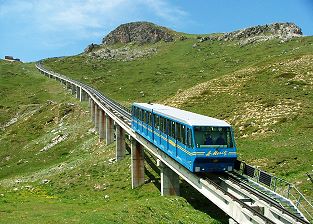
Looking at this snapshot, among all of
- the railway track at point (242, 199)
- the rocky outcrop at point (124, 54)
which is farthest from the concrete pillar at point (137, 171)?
the rocky outcrop at point (124, 54)

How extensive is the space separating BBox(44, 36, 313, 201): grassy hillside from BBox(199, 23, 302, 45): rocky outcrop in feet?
14.9

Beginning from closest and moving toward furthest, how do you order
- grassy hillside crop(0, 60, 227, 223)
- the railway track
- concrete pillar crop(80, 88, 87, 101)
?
the railway track
grassy hillside crop(0, 60, 227, 223)
concrete pillar crop(80, 88, 87, 101)

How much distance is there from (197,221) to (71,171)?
2655 cm

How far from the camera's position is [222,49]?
13838 cm

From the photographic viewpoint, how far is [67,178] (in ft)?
151

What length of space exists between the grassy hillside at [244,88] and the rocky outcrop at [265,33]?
14.9 ft

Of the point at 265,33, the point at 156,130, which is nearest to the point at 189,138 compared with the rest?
the point at 156,130

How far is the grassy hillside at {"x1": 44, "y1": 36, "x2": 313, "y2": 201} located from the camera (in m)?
36.6

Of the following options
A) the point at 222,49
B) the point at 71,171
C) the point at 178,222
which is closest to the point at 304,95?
the point at 71,171

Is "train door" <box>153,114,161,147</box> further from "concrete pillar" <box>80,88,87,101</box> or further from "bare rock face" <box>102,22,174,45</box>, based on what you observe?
"bare rock face" <box>102,22,174,45</box>

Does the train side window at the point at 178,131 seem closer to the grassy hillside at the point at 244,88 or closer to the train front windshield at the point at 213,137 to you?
the train front windshield at the point at 213,137

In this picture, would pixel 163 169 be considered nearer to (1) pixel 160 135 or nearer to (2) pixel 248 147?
(1) pixel 160 135

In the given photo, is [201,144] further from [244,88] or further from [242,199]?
[244,88]

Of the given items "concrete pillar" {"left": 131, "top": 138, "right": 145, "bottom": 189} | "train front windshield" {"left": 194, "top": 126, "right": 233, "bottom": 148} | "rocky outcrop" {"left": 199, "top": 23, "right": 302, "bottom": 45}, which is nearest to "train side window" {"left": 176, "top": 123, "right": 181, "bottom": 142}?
"train front windshield" {"left": 194, "top": 126, "right": 233, "bottom": 148}
